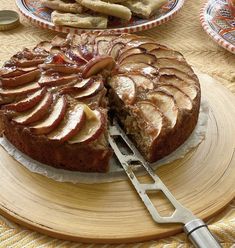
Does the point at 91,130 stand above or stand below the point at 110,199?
above

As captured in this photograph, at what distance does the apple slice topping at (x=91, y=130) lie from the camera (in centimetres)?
200

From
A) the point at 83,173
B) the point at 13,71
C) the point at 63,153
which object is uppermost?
the point at 13,71

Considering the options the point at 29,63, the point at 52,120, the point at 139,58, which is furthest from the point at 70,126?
the point at 139,58

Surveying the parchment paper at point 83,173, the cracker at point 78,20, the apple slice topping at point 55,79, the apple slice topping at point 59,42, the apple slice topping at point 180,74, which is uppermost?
the apple slice topping at point 180,74

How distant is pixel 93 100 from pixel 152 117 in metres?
→ 0.31

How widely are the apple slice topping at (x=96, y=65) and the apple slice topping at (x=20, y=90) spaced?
0.27m

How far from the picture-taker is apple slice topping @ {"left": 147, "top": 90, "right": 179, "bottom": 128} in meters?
2.17

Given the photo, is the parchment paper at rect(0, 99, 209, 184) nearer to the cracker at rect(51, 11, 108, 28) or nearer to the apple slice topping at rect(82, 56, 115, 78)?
the apple slice topping at rect(82, 56, 115, 78)

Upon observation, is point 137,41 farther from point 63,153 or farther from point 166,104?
point 63,153

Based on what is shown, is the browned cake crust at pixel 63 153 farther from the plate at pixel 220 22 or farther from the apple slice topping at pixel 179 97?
the plate at pixel 220 22

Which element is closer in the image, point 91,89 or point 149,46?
point 91,89

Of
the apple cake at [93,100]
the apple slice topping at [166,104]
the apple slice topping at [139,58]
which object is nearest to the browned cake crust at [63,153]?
the apple cake at [93,100]

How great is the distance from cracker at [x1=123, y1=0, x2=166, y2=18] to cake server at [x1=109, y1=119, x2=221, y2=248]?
4.39 ft

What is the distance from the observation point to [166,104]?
87.7 inches
